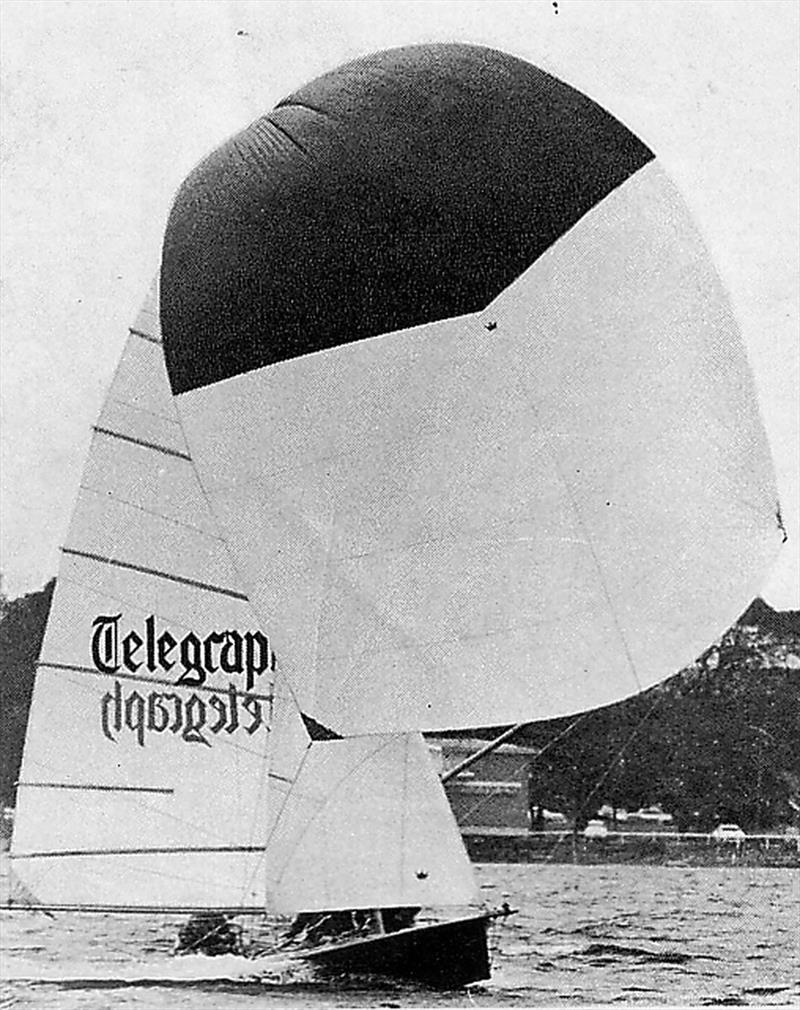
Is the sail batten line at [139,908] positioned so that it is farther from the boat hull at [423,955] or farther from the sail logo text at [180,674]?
the sail logo text at [180,674]

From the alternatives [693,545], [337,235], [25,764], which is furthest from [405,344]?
[25,764]

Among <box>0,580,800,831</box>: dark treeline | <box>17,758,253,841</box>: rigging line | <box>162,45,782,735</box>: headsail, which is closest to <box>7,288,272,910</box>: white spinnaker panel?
<box>17,758,253,841</box>: rigging line

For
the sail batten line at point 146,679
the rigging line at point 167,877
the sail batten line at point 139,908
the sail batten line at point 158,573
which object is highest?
the sail batten line at point 158,573

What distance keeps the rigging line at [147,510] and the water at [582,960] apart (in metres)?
0.76

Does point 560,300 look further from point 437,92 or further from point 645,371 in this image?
point 437,92

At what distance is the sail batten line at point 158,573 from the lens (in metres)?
2.43

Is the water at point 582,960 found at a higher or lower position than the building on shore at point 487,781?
lower

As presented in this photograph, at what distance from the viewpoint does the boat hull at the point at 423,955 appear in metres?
2.38

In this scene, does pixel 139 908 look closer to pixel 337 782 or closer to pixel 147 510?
pixel 337 782

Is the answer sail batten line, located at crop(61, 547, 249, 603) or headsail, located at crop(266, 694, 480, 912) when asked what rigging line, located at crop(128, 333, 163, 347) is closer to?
sail batten line, located at crop(61, 547, 249, 603)

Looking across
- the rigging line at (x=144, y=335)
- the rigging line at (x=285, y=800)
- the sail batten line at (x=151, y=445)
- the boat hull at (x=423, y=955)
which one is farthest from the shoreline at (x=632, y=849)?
the rigging line at (x=144, y=335)

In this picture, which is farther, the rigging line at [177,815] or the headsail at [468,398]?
the rigging line at [177,815]

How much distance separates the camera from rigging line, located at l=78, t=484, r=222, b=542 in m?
2.44

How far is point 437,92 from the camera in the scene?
237 cm
